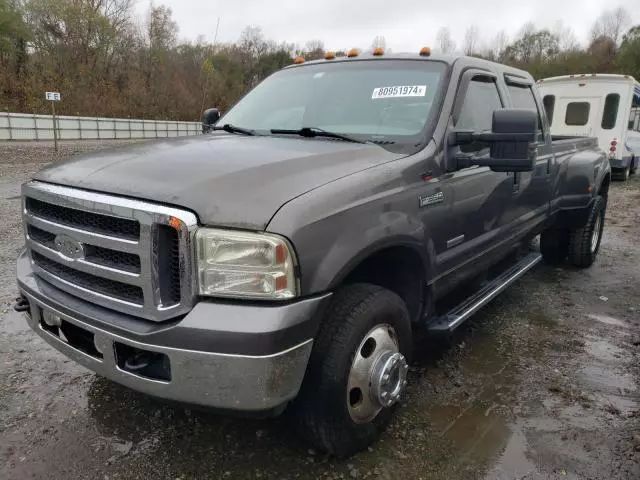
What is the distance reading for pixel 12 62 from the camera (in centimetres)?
3419

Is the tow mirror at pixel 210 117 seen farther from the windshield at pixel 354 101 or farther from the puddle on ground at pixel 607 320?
the puddle on ground at pixel 607 320

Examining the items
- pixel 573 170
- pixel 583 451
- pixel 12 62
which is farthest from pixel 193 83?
pixel 583 451

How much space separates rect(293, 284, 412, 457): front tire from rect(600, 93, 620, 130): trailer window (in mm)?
13293

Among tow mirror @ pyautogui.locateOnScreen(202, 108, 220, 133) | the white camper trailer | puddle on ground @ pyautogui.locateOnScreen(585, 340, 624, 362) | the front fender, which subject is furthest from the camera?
the white camper trailer

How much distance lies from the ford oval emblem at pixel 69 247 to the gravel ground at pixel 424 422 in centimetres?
79

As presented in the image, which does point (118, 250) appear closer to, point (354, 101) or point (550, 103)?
point (354, 101)

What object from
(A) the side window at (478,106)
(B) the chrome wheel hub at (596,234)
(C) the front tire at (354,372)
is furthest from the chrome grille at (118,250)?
(B) the chrome wheel hub at (596,234)

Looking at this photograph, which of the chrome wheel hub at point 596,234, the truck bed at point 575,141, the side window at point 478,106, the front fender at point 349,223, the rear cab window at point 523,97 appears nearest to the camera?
the front fender at point 349,223

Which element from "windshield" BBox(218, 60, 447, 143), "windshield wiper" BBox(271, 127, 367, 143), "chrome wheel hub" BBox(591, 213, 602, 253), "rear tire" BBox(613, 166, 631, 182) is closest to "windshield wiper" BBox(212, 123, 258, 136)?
"windshield" BBox(218, 60, 447, 143)

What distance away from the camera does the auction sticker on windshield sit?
3.23 metres

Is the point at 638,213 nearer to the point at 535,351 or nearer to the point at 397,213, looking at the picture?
the point at 535,351

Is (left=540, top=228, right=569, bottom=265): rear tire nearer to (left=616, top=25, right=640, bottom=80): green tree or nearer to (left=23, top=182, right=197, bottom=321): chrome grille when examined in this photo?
(left=23, top=182, right=197, bottom=321): chrome grille

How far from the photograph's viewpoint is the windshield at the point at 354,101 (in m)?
3.15

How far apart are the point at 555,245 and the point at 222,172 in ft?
16.1
